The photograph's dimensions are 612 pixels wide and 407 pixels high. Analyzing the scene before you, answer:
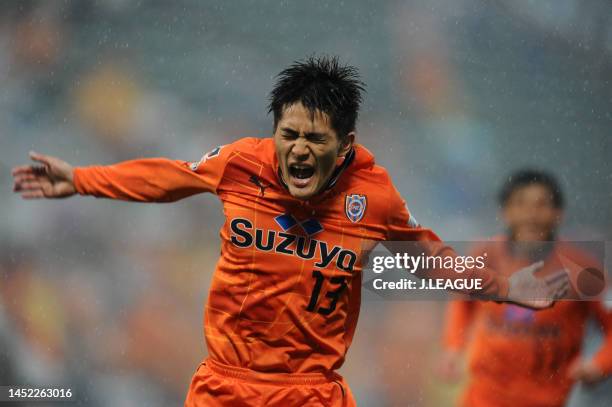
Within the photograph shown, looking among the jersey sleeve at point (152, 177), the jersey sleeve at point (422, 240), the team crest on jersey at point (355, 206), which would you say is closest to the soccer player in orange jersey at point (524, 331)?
the jersey sleeve at point (422, 240)

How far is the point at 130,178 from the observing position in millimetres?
3775

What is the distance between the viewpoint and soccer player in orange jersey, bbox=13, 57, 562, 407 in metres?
3.65

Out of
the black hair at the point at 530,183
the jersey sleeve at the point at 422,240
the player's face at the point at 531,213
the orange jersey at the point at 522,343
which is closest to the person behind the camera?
the jersey sleeve at the point at 422,240

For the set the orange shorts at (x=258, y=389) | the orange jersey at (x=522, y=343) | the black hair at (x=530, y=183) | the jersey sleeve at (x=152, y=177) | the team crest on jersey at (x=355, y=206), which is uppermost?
the black hair at (x=530, y=183)

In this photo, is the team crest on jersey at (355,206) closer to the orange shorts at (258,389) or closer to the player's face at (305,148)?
the player's face at (305,148)

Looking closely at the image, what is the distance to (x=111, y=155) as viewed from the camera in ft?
24.8

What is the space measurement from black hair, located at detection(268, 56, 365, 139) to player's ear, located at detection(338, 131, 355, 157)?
2cm

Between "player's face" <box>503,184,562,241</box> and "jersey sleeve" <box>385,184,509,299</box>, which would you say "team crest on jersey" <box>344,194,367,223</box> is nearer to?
"jersey sleeve" <box>385,184,509,299</box>

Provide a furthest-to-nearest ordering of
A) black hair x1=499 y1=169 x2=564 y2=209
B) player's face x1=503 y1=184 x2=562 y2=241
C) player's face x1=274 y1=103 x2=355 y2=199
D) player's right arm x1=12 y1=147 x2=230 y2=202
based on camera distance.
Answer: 1. black hair x1=499 y1=169 x2=564 y2=209
2. player's face x1=503 y1=184 x2=562 y2=241
3. player's right arm x1=12 y1=147 x2=230 y2=202
4. player's face x1=274 y1=103 x2=355 y2=199

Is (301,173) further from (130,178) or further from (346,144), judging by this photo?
(130,178)

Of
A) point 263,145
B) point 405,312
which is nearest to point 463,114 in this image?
point 405,312

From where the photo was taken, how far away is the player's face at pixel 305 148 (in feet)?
11.8

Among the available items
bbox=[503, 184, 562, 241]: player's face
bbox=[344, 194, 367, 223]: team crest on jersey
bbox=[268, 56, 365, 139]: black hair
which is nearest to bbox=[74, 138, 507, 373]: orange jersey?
bbox=[344, 194, 367, 223]: team crest on jersey

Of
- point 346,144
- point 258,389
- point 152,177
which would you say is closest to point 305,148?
point 346,144
